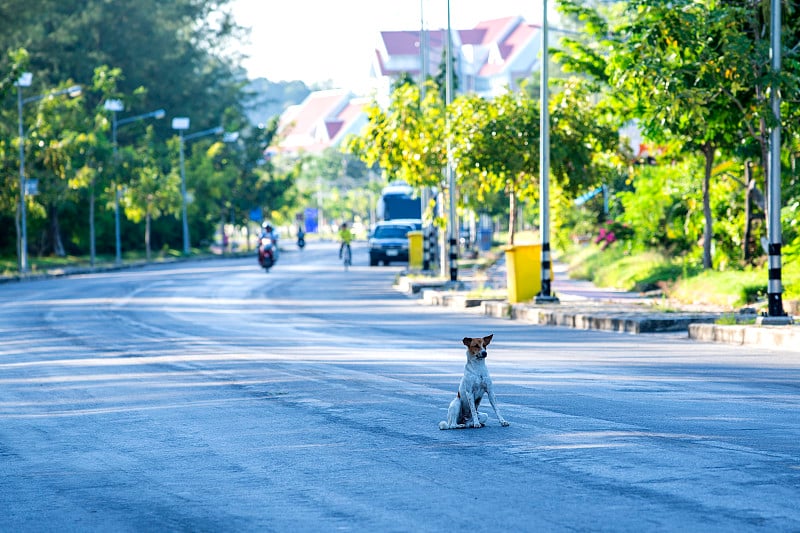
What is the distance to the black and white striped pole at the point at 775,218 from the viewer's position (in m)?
21.1

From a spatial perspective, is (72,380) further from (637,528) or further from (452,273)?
(452,273)

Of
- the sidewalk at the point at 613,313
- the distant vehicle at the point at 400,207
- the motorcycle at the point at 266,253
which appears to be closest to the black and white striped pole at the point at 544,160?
the sidewalk at the point at 613,313

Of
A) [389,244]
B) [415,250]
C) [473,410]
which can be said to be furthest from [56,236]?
[473,410]

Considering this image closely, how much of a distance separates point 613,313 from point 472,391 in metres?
Result: 14.1

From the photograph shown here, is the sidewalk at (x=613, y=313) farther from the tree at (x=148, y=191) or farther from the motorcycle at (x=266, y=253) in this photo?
the tree at (x=148, y=191)

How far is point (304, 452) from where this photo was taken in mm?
10422

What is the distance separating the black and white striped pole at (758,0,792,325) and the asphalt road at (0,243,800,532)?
5.06 ft

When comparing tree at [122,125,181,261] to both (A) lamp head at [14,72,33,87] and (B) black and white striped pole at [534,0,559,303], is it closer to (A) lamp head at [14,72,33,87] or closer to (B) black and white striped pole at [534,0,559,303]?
(A) lamp head at [14,72,33,87]

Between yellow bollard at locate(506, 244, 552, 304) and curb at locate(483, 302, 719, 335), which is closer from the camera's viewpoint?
curb at locate(483, 302, 719, 335)

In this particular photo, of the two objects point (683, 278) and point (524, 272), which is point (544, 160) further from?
point (683, 278)

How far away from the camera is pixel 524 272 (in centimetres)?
2927

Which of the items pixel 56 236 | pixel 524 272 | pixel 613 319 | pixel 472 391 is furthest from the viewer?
pixel 56 236

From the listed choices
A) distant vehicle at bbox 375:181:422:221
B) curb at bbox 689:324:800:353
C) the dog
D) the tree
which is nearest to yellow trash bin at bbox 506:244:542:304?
curb at bbox 689:324:800:353

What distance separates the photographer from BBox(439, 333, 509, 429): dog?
1080cm
